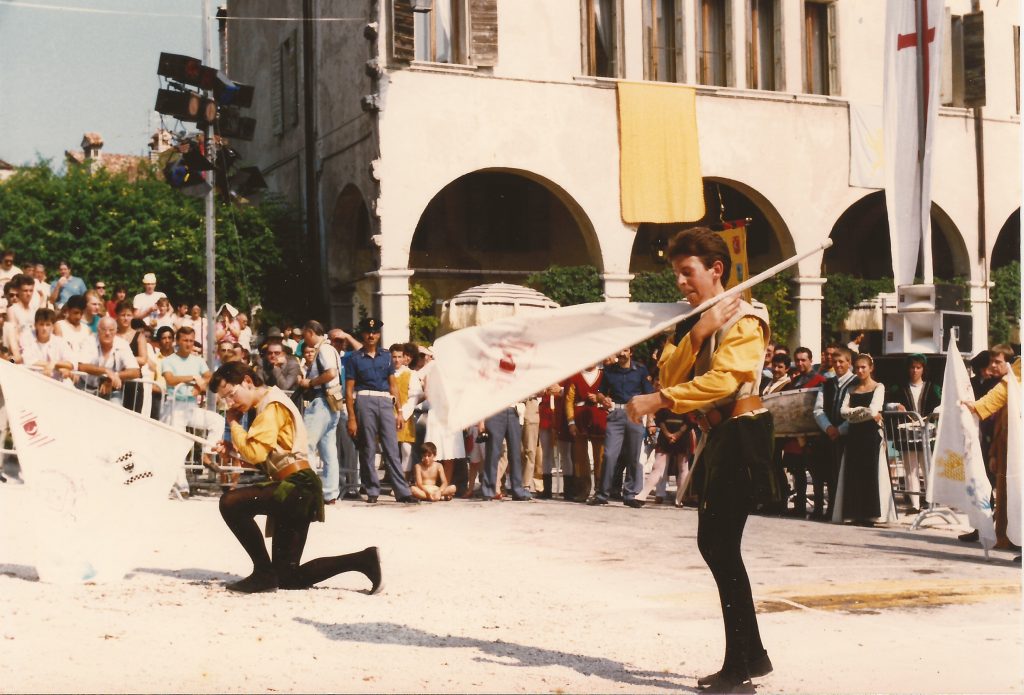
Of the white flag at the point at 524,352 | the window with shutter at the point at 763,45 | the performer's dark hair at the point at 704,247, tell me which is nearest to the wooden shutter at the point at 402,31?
the window with shutter at the point at 763,45

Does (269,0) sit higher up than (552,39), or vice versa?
(269,0)

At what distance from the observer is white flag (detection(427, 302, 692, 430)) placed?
668 cm

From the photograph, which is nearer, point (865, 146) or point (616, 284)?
point (616, 284)

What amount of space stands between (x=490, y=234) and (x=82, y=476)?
18211 mm

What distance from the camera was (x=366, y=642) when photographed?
7297 millimetres

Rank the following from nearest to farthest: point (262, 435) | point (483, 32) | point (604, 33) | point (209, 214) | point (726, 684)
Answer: point (726, 684), point (262, 435), point (209, 214), point (483, 32), point (604, 33)

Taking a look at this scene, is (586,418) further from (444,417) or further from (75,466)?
(444,417)

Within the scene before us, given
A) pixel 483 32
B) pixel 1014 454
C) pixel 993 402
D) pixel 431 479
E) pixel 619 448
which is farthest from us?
pixel 483 32

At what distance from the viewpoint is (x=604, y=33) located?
974 inches

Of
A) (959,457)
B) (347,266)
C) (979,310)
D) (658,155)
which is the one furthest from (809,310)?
(959,457)

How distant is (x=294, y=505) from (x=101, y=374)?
6.57m

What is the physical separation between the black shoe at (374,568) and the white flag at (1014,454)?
541 cm

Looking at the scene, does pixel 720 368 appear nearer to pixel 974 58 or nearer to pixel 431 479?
pixel 431 479

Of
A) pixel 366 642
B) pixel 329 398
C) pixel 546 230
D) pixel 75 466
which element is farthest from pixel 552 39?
pixel 366 642
